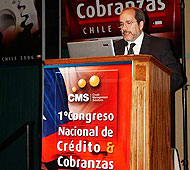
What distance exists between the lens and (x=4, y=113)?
4.30m

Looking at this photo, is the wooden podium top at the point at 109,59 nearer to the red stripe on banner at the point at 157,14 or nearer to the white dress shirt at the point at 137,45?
the white dress shirt at the point at 137,45

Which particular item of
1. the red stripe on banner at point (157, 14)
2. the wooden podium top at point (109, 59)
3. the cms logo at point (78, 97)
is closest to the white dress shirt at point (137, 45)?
the wooden podium top at point (109, 59)

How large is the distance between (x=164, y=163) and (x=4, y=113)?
308 cm

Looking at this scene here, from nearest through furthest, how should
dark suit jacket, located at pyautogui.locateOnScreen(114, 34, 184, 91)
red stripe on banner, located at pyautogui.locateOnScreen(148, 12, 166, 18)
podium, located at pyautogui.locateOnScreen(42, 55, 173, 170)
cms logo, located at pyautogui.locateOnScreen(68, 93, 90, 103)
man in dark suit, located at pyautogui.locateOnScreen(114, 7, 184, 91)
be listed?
podium, located at pyautogui.locateOnScreen(42, 55, 173, 170), cms logo, located at pyautogui.locateOnScreen(68, 93, 90, 103), dark suit jacket, located at pyautogui.locateOnScreen(114, 34, 184, 91), man in dark suit, located at pyautogui.locateOnScreen(114, 7, 184, 91), red stripe on banner, located at pyautogui.locateOnScreen(148, 12, 166, 18)

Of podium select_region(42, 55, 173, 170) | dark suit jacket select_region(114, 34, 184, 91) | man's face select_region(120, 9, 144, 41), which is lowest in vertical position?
podium select_region(42, 55, 173, 170)

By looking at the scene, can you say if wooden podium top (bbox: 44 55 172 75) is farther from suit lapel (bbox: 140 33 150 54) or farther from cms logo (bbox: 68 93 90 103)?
suit lapel (bbox: 140 33 150 54)

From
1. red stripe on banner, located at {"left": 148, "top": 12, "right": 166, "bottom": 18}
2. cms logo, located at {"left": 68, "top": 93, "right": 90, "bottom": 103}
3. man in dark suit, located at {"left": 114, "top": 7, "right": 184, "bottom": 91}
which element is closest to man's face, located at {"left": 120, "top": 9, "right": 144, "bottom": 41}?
man in dark suit, located at {"left": 114, "top": 7, "right": 184, "bottom": 91}

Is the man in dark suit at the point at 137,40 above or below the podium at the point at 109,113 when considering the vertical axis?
above

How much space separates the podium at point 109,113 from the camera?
4.60 feet

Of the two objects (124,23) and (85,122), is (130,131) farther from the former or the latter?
(124,23)

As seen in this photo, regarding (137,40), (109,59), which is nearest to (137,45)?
(137,40)

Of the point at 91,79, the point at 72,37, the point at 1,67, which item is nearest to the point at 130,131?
the point at 91,79

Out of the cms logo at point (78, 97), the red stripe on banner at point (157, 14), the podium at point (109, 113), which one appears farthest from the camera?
the red stripe on banner at point (157, 14)

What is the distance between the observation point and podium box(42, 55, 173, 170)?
1403mm
